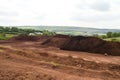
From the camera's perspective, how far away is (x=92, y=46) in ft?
119

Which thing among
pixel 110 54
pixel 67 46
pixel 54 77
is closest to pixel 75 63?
pixel 54 77

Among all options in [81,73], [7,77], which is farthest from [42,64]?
[7,77]

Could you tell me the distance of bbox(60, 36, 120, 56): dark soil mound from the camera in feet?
110

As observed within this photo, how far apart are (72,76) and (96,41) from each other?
73.0 ft

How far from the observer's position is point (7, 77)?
14.2 meters

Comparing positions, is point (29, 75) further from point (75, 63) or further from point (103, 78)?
point (75, 63)

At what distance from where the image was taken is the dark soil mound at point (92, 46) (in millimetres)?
33531

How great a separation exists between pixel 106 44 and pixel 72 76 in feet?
66.3

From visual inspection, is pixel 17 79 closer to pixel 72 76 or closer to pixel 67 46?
pixel 72 76

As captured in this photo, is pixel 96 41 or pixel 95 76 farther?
pixel 96 41

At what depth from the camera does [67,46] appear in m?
39.6

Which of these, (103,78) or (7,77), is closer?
(7,77)

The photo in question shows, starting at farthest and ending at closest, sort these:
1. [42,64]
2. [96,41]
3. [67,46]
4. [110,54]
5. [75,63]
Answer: [67,46] → [96,41] → [110,54] → [75,63] → [42,64]

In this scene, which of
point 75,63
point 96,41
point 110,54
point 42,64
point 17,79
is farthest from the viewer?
point 96,41
